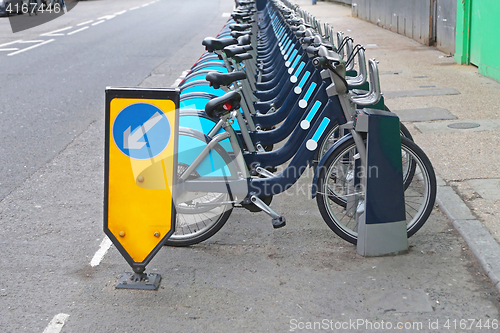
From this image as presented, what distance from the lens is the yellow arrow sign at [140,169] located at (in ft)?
11.6

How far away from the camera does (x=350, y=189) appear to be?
14.1 feet

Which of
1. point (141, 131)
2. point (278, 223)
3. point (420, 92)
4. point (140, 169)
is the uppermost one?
point (141, 131)

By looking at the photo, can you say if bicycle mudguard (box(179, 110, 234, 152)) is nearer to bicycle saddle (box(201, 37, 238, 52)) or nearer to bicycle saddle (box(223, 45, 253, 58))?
bicycle saddle (box(223, 45, 253, 58))

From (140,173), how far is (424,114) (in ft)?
16.4

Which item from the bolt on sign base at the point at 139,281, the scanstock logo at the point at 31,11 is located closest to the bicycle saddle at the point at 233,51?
the bolt on sign base at the point at 139,281

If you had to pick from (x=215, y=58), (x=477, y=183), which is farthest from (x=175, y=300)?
(x=215, y=58)

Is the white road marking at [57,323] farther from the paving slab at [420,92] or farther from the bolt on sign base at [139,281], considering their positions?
the paving slab at [420,92]

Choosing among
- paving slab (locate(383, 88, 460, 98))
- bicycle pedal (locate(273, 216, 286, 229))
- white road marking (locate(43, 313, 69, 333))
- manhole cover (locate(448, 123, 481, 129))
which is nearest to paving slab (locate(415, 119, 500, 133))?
manhole cover (locate(448, 123, 481, 129))

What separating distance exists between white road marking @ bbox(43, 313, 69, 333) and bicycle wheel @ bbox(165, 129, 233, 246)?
3.41 ft

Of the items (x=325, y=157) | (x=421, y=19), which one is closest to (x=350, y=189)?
(x=325, y=157)

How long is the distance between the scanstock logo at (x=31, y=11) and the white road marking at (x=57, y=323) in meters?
20.4

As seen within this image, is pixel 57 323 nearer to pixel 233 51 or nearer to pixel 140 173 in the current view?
pixel 140 173

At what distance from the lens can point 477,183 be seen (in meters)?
5.00

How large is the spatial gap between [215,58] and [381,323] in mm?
4697
